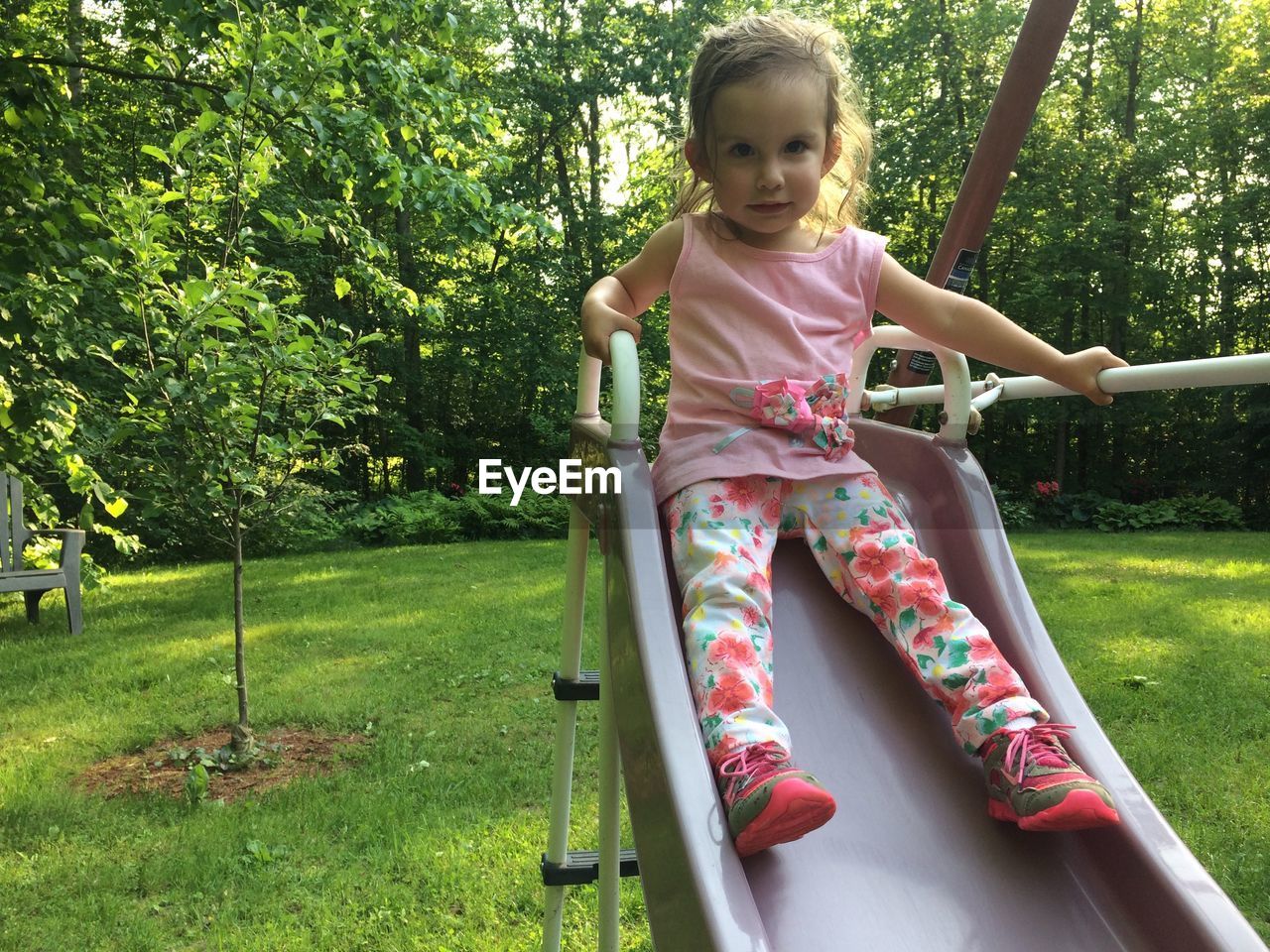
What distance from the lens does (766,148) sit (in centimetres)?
169

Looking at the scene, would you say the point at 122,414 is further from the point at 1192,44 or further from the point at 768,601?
the point at 1192,44

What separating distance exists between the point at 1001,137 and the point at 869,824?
2.03m

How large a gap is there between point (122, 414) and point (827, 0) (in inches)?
548

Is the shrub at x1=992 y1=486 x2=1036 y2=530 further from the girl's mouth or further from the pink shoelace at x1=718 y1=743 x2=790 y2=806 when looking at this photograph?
the pink shoelace at x1=718 y1=743 x2=790 y2=806

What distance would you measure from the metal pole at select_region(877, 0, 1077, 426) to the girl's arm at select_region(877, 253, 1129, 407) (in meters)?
0.93

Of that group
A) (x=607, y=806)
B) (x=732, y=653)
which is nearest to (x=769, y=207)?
(x=732, y=653)

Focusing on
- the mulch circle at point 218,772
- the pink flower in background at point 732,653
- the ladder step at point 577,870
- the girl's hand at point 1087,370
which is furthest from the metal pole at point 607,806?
the mulch circle at point 218,772

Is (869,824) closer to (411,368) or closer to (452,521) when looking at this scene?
(452,521)

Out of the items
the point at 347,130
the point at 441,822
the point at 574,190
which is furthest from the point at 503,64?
the point at 441,822

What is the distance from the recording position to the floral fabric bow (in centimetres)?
173

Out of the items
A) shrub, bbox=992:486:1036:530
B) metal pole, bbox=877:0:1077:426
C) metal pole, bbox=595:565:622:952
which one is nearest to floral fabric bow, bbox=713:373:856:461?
metal pole, bbox=595:565:622:952

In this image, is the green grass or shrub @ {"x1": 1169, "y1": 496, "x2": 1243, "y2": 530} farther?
shrub @ {"x1": 1169, "y1": 496, "x2": 1243, "y2": 530}

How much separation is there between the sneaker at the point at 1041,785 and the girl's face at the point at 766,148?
946mm

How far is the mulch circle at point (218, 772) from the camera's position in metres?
3.65
